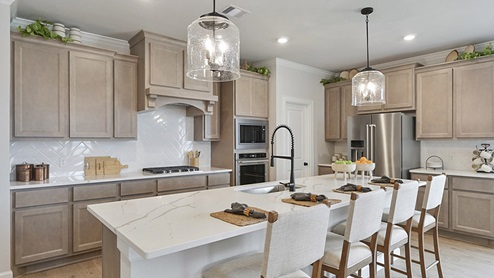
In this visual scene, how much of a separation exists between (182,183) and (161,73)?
141 centimetres

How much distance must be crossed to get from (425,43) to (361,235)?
11.6ft

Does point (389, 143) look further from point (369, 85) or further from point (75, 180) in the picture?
point (75, 180)

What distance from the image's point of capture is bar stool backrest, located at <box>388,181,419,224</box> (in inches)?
81.4

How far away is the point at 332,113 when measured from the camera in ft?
18.5

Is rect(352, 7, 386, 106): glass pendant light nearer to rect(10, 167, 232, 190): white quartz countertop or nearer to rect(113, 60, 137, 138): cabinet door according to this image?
rect(10, 167, 232, 190): white quartz countertop

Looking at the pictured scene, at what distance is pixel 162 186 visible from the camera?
11.9 feet

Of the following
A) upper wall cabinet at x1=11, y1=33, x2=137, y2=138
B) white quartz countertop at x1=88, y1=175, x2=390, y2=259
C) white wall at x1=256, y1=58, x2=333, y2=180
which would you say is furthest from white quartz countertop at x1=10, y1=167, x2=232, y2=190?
white wall at x1=256, y1=58, x2=333, y2=180

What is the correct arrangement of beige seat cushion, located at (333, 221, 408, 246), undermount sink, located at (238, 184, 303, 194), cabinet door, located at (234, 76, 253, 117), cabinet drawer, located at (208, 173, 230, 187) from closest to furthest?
beige seat cushion, located at (333, 221, 408, 246) < undermount sink, located at (238, 184, 303, 194) < cabinet drawer, located at (208, 173, 230, 187) < cabinet door, located at (234, 76, 253, 117)

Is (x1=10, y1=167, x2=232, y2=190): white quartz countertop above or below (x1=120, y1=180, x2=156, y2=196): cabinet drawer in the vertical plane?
above

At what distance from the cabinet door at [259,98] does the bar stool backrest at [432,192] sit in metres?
2.75

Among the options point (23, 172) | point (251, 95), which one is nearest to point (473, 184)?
point (251, 95)

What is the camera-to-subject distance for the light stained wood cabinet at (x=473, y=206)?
143 inches

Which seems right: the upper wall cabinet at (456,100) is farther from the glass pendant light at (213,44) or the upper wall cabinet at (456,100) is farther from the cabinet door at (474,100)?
the glass pendant light at (213,44)

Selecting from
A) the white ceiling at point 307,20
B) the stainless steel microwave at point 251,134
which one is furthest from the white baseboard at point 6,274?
the stainless steel microwave at point 251,134
